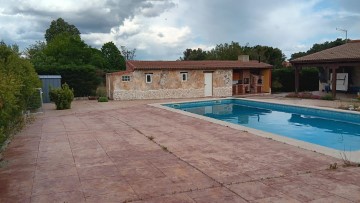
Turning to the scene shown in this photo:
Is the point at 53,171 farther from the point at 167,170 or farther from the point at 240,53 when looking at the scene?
the point at 240,53

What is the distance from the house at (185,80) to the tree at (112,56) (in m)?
24.0

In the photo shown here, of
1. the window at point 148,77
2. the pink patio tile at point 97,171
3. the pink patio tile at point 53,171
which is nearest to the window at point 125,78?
the window at point 148,77

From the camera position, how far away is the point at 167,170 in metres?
6.55

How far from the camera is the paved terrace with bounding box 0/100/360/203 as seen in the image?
206 inches

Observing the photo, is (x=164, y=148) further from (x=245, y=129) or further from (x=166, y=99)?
(x=166, y=99)

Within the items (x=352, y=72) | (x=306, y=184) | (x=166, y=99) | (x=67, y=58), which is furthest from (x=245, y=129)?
(x=67, y=58)

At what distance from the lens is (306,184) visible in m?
5.62

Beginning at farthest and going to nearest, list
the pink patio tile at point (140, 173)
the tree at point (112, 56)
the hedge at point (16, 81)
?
the tree at point (112, 56) < the hedge at point (16, 81) < the pink patio tile at point (140, 173)

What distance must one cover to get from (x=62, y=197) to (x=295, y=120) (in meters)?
13.6

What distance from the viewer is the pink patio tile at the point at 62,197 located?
5.04 metres

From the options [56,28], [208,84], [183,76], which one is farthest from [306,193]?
[56,28]

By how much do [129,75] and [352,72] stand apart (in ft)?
55.8

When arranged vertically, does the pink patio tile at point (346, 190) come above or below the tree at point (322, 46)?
below

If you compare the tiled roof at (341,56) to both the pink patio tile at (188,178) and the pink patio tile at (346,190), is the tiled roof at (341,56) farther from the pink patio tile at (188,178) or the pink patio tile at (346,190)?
the pink patio tile at (188,178)
